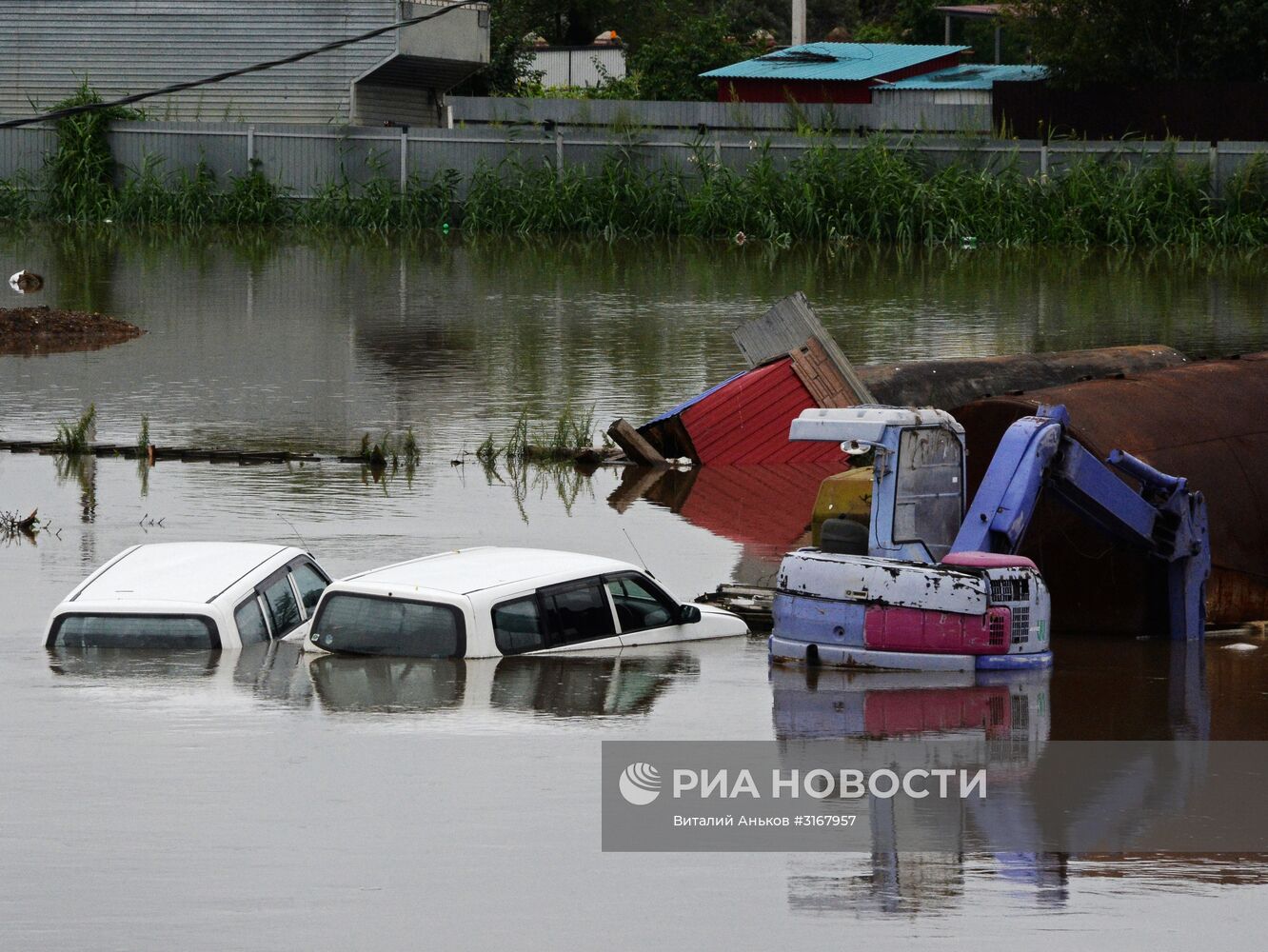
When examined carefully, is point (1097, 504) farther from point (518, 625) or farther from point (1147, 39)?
point (1147, 39)

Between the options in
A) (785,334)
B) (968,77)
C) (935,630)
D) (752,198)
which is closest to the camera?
(935,630)

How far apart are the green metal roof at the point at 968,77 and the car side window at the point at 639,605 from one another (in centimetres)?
4596

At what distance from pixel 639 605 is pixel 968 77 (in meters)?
49.8

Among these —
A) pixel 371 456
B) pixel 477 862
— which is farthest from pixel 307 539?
pixel 477 862

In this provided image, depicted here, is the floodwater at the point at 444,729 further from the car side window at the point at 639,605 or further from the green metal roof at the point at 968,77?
the green metal roof at the point at 968,77

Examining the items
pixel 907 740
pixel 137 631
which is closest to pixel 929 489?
pixel 907 740

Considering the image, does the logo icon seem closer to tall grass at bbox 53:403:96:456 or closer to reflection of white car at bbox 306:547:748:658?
reflection of white car at bbox 306:547:748:658

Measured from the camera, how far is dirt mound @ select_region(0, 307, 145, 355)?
3052 centimetres

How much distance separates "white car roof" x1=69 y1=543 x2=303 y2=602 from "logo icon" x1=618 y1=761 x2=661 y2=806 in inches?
150

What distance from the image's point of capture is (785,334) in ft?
73.5

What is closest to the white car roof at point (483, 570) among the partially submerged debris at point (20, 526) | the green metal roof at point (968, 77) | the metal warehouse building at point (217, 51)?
the partially submerged debris at point (20, 526)

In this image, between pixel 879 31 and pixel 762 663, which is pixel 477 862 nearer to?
pixel 762 663

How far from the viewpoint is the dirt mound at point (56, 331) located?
30516 mm

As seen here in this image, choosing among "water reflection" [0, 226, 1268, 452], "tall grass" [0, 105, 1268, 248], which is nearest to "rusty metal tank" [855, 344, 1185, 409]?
"water reflection" [0, 226, 1268, 452]
